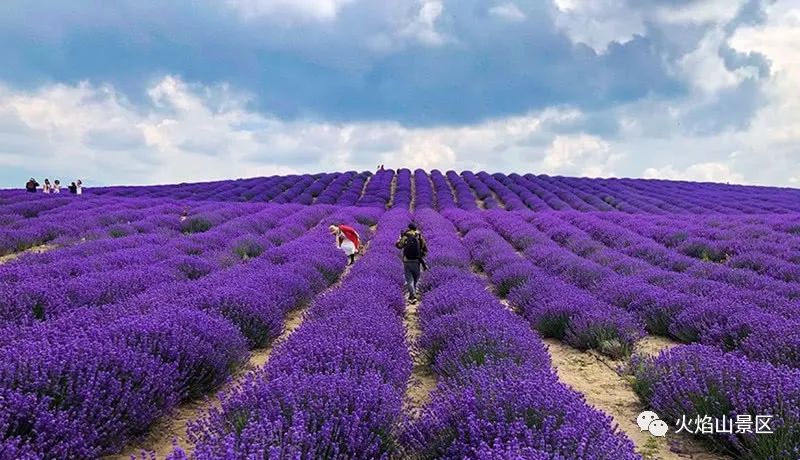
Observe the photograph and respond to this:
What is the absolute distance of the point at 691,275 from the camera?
7.56 metres

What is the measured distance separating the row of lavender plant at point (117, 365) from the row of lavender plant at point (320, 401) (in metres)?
0.40

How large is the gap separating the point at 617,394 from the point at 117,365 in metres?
3.25

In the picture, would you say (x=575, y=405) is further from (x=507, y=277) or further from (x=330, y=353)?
(x=507, y=277)

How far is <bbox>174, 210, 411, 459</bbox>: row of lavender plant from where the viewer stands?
205 cm

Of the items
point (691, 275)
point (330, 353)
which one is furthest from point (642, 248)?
point (330, 353)

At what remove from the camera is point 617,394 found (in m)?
3.95

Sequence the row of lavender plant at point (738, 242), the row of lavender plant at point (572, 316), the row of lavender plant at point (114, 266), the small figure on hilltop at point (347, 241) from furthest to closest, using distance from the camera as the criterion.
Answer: the small figure on hilltop at point (347, 241), the row of lavender plant at point (738, 242), the row of lavender plant at point (572, 316), the row of lavender plant at point (114, 266)

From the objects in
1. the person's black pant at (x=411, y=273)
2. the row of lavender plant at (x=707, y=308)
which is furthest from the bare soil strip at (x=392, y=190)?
the row of lavender plant at (x=707, y=308)

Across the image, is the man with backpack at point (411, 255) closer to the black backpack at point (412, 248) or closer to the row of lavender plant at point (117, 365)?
the black backpack at point (412, 248)

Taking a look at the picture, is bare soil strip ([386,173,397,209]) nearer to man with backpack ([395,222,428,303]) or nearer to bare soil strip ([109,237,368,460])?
man with backpack ([395,222,428,303])

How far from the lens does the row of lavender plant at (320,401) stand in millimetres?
2049

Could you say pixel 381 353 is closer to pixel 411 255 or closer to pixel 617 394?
pixel 617 394

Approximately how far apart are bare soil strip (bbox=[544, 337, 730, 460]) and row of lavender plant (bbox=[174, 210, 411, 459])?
3.96 ft

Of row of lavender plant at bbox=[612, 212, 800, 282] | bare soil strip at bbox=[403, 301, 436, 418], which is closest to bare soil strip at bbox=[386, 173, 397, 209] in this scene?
row of lavender plant at bbox=[612, 212, 800, 282]
